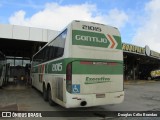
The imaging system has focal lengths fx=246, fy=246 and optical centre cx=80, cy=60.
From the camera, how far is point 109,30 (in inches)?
364

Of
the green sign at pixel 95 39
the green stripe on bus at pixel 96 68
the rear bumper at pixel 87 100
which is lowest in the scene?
the rear bumper at pixel 87 100

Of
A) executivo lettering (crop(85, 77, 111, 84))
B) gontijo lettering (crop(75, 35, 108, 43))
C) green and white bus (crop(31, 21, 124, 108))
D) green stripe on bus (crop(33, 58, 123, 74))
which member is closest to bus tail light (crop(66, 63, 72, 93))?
green and white bus (crop(31, 21, 124, 108))

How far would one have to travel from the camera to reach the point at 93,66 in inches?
336

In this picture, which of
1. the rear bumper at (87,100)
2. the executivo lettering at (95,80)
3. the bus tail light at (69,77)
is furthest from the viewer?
the executivo lettering at (95,80)

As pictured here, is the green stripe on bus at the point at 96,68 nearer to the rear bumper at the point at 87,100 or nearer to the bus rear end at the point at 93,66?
the bus rear end at the point at 93,66

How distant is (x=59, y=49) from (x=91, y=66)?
176cm

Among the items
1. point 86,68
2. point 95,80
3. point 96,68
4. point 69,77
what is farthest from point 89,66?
point 69,77

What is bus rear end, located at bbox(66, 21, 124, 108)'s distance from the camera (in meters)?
8.16

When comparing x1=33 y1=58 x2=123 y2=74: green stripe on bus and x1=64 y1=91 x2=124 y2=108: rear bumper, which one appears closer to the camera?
x1=64 y1=91 x2=124 y2=108: rear bumper

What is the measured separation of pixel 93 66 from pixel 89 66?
166 millimetres

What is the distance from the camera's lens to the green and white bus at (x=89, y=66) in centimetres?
817

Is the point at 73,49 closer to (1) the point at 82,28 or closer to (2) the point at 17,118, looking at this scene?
(1) the point at 82,28

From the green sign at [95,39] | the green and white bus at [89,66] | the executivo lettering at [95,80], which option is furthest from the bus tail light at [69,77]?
the green sign at [95,39]

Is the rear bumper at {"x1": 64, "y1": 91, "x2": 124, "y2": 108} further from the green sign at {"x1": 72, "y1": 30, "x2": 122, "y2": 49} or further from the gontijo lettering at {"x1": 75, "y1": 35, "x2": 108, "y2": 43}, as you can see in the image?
the gontijo lettering at {"x1": 75, "y1": 35, "x2": 108, "y2": 43}
